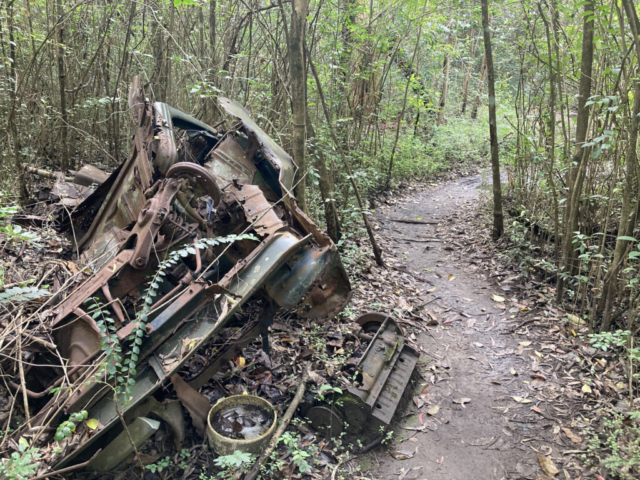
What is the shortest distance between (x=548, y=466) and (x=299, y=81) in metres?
4.33

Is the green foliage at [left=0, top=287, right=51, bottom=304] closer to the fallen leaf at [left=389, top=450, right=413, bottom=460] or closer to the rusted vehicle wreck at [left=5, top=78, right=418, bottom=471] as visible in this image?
the rusted vehicle wreck at [left=5, top=78, right=418, bottom=471]

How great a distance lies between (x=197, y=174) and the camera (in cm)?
317

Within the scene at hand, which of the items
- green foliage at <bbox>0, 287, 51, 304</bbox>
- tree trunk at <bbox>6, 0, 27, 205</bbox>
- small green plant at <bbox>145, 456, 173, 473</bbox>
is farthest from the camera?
tree trunk at <bbox>6, 0, 27, 205</bbox>

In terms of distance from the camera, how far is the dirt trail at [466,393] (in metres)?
3.20

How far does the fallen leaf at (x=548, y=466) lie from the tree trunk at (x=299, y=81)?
127 inches

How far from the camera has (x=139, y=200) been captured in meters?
3.59

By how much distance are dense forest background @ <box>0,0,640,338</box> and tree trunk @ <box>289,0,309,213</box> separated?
2 cm

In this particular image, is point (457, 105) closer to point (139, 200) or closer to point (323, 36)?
point (323, 36)

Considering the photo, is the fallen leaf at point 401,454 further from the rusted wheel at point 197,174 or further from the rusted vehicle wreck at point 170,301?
the rusted wheel at point 197,174

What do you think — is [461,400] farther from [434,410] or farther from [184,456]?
[184,456]

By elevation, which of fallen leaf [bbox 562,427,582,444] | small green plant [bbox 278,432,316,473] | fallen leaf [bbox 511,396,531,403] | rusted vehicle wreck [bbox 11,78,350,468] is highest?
rusted vehicle wreck [bbox 11,78,350,468]

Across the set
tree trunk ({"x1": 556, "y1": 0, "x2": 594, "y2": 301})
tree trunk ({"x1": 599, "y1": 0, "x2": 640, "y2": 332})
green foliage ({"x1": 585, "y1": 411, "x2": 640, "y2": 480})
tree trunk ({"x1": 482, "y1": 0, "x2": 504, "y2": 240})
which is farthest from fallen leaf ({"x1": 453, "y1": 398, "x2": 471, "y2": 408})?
tree trunk ({"x1": 482, "y1": 0, "x2": 504, "y2": 240})

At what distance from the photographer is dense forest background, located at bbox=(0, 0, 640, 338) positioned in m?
4.36

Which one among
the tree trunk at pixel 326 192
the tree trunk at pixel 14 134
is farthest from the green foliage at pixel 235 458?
the tree trunk at pixel 14 134
